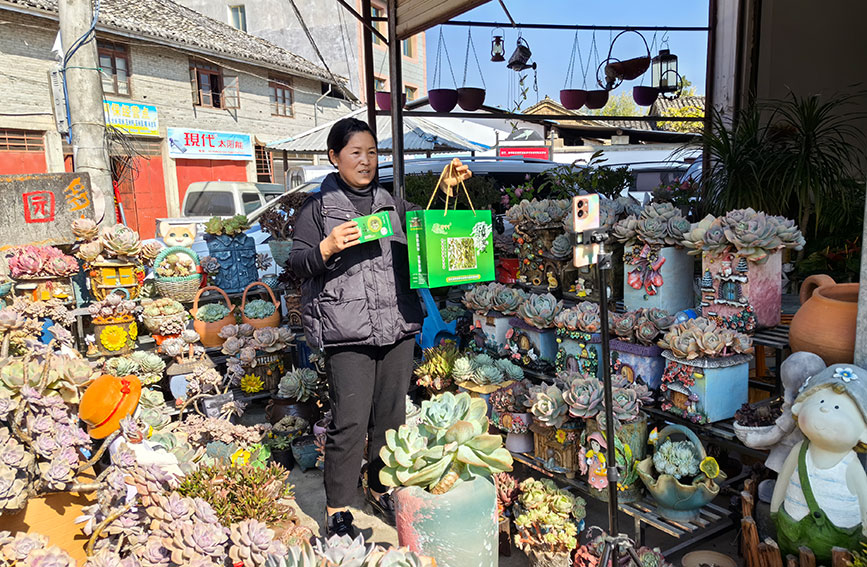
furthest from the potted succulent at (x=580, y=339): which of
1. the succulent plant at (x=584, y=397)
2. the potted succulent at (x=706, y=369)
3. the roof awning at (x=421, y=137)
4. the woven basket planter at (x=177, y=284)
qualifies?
the roof awning at (x=421, y=137)

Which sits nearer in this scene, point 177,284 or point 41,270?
point 41,270

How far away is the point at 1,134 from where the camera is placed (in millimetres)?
10609

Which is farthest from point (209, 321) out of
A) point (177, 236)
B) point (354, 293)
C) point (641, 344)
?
point (641, 344)

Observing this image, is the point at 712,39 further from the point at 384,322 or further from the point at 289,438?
the point at 289,438

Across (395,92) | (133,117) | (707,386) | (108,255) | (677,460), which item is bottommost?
(677,460)

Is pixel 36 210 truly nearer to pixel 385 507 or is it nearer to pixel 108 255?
pixel 108 255

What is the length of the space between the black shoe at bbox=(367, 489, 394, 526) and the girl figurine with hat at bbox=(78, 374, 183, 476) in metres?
1.04

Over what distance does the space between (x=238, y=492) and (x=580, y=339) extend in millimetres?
1487

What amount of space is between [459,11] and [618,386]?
6.96ft

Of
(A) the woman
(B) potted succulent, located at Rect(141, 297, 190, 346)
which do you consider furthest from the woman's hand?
(B) potted succulent, located at Rect(141, 297, 190, 346)

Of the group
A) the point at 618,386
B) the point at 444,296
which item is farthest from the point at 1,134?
the point at 618,386

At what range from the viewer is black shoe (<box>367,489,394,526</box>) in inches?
99.3

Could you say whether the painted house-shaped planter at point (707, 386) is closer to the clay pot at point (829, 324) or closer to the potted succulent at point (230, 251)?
the clay pot at point (829, 324)

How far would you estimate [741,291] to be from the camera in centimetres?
226
